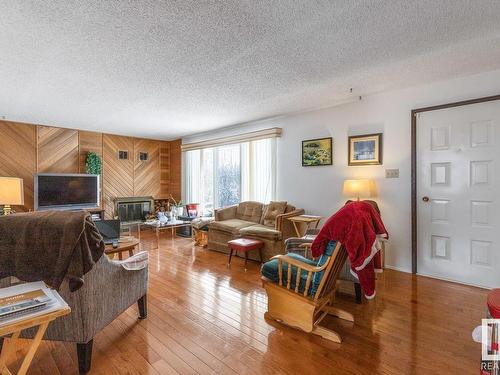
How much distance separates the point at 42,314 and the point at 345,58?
10.1 ft

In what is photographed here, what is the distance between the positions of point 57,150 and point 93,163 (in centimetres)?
73

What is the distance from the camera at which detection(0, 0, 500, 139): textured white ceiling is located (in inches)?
76.5

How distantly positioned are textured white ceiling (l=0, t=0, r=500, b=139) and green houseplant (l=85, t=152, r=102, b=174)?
80.2 inches

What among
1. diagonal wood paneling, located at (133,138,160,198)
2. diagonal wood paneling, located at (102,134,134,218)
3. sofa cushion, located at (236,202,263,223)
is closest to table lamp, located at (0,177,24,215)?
diagonal wood paneling, located at (102,134,134,218)

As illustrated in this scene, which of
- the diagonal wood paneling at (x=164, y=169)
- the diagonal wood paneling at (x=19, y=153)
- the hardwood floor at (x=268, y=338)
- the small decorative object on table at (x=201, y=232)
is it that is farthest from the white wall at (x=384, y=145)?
the diagonal wood paneling at (x=19, y=153)

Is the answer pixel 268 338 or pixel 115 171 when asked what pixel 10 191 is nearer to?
pixel 115 171

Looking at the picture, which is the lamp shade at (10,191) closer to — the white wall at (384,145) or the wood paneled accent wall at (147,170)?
the wood paneled accent wall at (147,170)

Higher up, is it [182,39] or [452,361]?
[182,39]

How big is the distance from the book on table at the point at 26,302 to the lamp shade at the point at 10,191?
3246mm

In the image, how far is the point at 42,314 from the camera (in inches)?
46.4

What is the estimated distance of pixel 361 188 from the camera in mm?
3609

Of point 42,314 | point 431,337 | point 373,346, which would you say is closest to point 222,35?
point 42,314

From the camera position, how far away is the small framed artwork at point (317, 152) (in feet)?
14.2

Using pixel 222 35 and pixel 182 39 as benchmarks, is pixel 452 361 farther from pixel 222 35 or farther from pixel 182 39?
pixel 182 39
